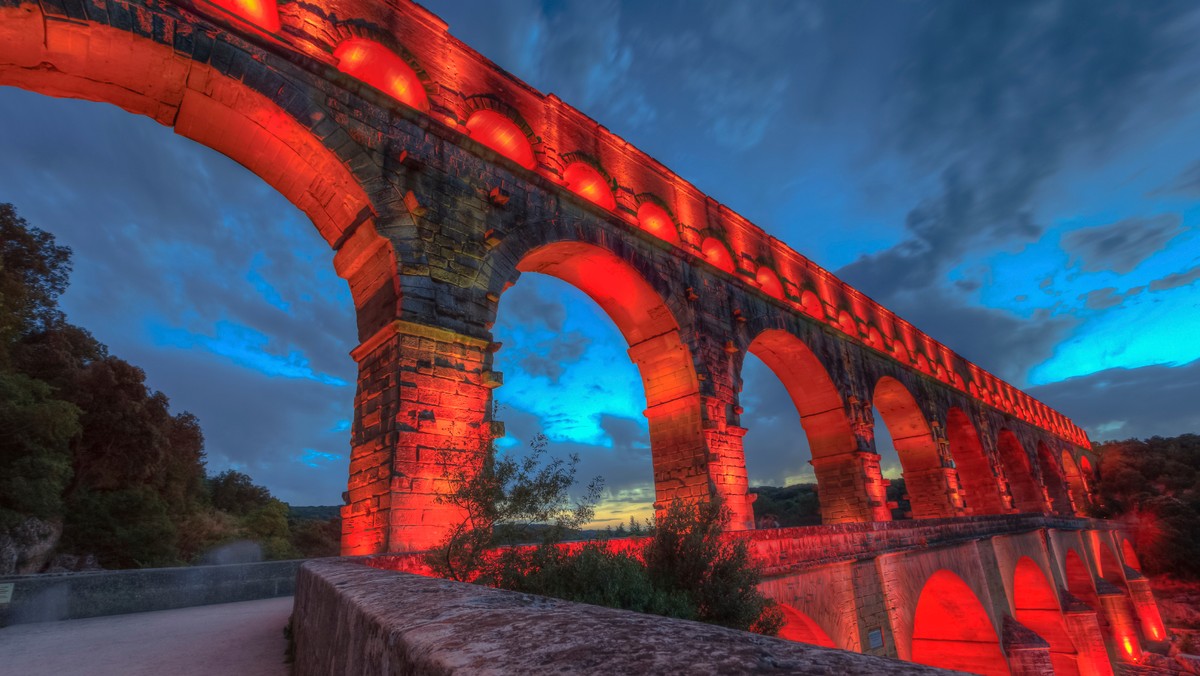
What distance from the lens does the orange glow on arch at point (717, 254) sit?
13711 millimetres

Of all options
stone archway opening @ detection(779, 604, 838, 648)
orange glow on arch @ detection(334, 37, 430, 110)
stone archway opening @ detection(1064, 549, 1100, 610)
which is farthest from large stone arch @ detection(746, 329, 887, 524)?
stone archway opening @ detection(1064, 549, 1100, 610)

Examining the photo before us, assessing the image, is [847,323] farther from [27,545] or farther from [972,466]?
[27,545]

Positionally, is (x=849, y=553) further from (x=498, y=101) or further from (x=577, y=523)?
(x=498, y=101)

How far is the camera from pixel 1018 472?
26.0 meters

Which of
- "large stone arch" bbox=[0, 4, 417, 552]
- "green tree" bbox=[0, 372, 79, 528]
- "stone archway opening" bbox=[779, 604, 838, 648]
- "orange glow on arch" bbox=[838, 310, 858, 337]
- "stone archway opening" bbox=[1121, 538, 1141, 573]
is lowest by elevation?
"stone archway opening" bbox=[1121, 538, 1141, 573]

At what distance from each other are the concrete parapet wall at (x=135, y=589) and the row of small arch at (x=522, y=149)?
6.57 meters

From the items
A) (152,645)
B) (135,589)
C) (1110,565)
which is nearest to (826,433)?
(135,589)

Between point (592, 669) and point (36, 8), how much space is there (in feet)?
26.9

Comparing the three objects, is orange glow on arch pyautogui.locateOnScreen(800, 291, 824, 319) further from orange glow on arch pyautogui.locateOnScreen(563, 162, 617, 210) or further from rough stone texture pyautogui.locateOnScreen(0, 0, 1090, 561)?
orange glow on arch pyautogui.locateOnScreen(563, 162, 617, 210)

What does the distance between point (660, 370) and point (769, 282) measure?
573 cm

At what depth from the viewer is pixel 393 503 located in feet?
20.1

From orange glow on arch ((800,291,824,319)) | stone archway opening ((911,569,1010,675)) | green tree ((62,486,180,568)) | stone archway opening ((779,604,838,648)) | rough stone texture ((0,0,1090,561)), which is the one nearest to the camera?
rough stone texture ((0,0,1090,561))

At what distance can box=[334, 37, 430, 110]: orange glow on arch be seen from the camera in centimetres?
861

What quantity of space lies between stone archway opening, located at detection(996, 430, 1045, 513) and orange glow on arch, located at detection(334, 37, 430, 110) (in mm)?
28351
